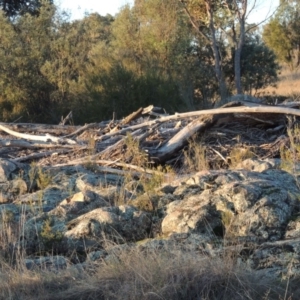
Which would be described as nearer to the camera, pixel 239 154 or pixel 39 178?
pixel 39 178

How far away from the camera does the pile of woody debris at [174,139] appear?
9.08 meters

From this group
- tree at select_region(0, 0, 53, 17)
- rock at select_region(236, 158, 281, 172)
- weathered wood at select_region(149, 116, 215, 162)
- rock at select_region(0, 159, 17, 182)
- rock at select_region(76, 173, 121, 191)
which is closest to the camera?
rock at select_region(236, 158, 281, 172)

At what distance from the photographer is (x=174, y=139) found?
933cm

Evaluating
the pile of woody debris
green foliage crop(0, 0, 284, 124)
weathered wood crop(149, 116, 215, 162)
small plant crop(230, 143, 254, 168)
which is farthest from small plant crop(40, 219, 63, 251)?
green foliage crop(0, 0, 284, 124)

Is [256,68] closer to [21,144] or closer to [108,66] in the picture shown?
[108,66]

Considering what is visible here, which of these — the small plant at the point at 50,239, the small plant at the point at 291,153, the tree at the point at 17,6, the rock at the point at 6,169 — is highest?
the tree at the point at 17,6

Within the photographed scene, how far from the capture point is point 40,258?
527 centimetres

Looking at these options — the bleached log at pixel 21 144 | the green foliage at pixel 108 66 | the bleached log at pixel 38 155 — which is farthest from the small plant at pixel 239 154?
the green foliage at pixel 108 66

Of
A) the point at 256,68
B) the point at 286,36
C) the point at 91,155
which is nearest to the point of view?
the point at 91,155

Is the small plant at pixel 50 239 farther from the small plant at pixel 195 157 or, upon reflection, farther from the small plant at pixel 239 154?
the small plant at pixel 239 154

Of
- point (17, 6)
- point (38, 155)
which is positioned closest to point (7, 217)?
point (38, 155)

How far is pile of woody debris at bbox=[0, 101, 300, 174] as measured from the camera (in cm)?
908

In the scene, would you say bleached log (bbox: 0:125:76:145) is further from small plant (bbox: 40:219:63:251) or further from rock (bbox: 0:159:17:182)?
small plant (bbox: 40:219:63:251)

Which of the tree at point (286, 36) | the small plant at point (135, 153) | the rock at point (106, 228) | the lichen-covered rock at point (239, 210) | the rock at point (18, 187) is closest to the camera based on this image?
the lichen-covered rock at point (239, 210)
